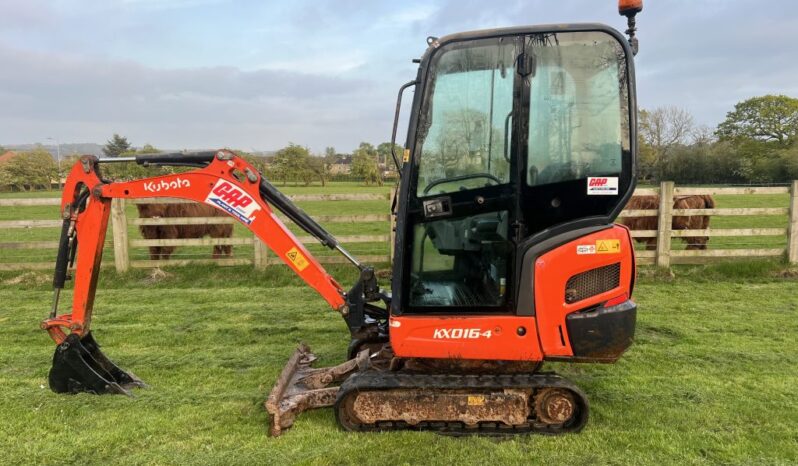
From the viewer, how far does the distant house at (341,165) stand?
6658 cm

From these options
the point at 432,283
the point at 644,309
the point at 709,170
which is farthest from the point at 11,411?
the point at 709,170

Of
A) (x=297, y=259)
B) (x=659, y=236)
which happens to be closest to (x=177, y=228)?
(x=297, y=259)

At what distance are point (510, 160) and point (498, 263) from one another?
70 cm

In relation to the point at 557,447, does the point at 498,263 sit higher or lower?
higher

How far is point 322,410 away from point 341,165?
6780cm

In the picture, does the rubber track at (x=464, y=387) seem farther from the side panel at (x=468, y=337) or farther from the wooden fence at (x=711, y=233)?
the wooden fence at (x=711, y=233)

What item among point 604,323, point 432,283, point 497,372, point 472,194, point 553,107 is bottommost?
Answer: point 497,372

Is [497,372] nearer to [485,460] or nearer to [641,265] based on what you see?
[485,460]

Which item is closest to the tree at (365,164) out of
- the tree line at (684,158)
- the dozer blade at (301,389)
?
the tree line at (684,158)

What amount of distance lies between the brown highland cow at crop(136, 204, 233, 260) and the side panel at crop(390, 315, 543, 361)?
24.3 feet

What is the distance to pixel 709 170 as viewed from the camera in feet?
127

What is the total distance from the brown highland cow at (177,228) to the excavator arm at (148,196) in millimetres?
5911

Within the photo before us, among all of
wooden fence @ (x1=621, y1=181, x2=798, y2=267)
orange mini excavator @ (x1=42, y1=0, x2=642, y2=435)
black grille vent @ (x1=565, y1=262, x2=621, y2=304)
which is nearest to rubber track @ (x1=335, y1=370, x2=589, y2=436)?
orange mini excavator @ (x1=42, y1=0, x2=642, y2=435)

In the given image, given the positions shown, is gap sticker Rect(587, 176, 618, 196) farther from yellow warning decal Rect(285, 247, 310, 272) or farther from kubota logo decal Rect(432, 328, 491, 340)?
yellow warning decal Rect(285, 247, 310, 272)
